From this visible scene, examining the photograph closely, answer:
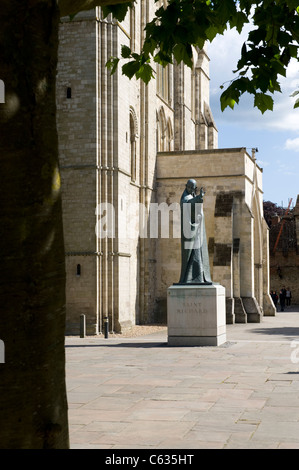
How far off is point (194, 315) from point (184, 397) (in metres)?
7.13

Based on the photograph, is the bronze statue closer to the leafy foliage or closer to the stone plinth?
the stone plinth

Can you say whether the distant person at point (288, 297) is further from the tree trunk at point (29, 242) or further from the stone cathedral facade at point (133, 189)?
the tree trunk at point (29, 242)

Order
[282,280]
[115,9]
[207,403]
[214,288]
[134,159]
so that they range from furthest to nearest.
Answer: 1. [282,280]
2. [134,159]
3. [214,288]
4. [207,403]
5. [115,9]

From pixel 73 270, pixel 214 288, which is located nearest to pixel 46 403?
pixel 214 288

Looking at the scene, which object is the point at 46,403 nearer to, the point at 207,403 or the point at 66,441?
the point at 66,441

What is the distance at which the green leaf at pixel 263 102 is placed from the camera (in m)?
5.09

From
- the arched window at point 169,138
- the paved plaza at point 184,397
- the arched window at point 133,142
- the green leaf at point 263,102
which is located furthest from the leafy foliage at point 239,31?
the arched window at point 169,138

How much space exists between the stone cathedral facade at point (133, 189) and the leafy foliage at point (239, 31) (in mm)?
17565

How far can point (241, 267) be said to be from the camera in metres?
28.5

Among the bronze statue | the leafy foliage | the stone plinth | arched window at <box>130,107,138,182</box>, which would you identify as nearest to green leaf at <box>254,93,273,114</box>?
the leafy foliage

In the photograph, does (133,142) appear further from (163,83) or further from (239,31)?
(239,31)
